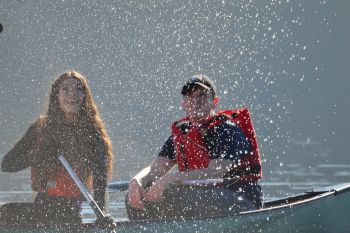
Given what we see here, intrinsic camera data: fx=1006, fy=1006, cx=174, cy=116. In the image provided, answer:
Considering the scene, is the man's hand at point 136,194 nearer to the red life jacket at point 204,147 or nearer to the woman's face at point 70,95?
the red life jacket at point 204,147

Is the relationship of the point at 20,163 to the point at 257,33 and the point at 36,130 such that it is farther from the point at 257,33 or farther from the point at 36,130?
the point at 257,33

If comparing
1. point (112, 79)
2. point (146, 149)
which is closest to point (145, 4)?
point (112, 79)

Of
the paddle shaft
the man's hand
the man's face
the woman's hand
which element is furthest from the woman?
the man's face

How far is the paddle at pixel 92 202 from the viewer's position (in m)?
8.85

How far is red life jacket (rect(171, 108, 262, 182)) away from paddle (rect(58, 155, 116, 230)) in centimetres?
88

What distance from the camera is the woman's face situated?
31.4 ft

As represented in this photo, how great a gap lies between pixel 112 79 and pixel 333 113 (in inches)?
1624

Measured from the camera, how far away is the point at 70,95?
959 centimetres

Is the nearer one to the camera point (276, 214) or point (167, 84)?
point (276, 214)

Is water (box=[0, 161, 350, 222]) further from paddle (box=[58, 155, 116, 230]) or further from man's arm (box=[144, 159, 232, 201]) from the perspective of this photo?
man's arm (box=[144, 159, 232, 201])

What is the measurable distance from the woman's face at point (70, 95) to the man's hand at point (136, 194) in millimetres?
1132

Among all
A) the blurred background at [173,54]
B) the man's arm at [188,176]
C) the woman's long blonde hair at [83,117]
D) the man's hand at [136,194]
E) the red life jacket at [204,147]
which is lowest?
the man's hand at [136,194]

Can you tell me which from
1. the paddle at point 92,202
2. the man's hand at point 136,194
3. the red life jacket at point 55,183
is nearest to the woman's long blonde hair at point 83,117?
the red life jacket at point 55,183

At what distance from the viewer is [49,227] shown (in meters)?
8.72
